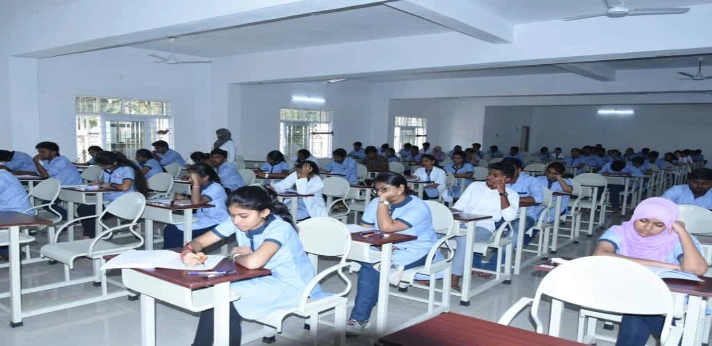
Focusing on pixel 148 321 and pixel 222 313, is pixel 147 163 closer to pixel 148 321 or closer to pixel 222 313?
pixel 148 321

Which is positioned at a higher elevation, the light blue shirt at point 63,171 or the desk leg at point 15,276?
the light blue shirt at point 63,171

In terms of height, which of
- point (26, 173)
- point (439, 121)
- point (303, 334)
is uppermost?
point (439, 121)

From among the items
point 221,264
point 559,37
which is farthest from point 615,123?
point 221,264

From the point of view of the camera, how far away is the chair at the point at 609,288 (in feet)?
6.55

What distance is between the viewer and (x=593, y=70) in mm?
8953


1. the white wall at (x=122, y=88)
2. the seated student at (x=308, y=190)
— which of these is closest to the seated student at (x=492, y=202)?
the seated student at (x=308, y=190)

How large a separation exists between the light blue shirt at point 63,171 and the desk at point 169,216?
210 centimetres

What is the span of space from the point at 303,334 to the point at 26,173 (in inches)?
199

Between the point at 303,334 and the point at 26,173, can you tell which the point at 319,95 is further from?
the point at 303,334

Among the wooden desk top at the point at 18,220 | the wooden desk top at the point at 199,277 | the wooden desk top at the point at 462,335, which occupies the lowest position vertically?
the wooden desk top at the point at 18,220

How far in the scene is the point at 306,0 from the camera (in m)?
4.13

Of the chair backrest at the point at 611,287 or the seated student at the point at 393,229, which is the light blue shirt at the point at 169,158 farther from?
the chair backrest at the point at 611,287

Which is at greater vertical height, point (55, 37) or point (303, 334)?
point (55, 37)

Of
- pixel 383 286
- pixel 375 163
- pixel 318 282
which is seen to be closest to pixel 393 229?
pixel 383 286
